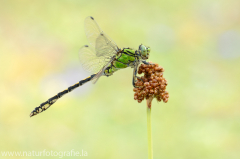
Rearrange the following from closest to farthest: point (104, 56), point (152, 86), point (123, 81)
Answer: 1. point (152, 86)
2. point (104, 56)
3. point (123, 81)

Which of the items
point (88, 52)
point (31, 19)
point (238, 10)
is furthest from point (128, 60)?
point (238, 10)

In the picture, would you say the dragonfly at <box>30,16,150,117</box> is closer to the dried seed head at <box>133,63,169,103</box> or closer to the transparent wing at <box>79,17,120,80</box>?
the transparent wing at <box>79,17,120,80</box>

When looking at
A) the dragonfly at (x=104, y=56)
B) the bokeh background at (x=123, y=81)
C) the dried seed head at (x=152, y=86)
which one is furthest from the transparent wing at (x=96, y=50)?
the bokeh background at (x=123, y=81)

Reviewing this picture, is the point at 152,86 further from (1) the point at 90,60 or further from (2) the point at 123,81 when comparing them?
(2) the point at 123,81

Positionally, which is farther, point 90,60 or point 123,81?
point 123,81

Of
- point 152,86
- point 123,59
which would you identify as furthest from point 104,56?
point 152,86

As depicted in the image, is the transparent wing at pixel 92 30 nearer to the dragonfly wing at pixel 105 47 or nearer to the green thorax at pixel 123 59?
the dragonfly wing at pixel 105 47

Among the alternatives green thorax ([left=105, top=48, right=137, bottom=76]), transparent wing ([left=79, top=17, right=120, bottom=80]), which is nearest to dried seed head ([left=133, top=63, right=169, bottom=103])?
green thorax ([left=105, top=48, right=137, bottom=76])
